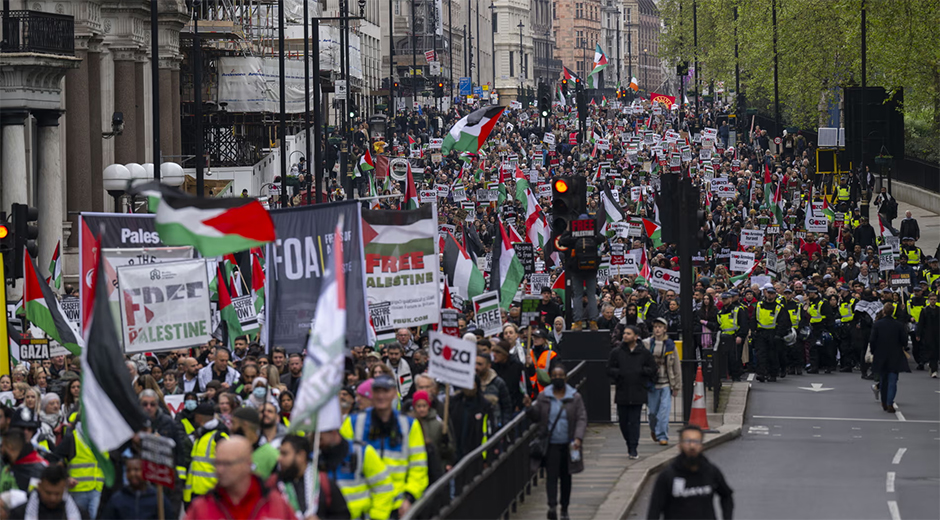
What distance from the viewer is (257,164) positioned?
57.6m

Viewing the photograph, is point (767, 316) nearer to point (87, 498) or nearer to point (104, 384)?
point (87, 498)

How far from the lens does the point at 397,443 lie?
10695 millimetres

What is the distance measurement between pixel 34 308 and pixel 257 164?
38279 millimetres

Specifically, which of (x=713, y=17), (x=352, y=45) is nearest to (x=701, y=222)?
(x=352, y=45)

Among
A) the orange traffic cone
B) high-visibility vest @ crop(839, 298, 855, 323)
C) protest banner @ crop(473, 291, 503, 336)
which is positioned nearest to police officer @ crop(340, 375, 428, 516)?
protest banner @ crop(473, 291, 503, 336)

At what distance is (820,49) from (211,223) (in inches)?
1944

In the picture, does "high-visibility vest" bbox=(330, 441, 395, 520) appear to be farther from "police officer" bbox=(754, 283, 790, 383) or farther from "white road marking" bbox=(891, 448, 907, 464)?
"police officer" bbox=(754, 283, 790, 383)

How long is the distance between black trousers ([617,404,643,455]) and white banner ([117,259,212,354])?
14.6ft

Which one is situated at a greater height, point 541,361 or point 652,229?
point 652,229

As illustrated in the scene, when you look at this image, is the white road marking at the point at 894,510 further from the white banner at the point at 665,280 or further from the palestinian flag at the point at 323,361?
the white banner at the point at 665,280

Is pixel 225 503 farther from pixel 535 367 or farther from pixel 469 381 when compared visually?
pixel 535 367

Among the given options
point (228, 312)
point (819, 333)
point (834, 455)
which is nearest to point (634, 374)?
point (834, 455)

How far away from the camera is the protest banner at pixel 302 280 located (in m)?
16.0

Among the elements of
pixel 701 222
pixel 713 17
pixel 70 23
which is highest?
pixel 713 17
